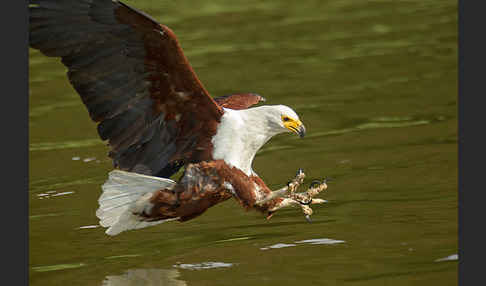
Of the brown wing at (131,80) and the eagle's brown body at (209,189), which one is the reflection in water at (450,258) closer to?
the eagle's brown body at (209,189)

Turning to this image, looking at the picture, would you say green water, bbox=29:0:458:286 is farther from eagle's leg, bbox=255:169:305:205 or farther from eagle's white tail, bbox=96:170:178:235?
eagle's leg, bbox=255:169:305:205

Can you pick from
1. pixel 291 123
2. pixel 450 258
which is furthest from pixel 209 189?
pixel 450 258

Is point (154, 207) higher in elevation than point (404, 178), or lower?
higher

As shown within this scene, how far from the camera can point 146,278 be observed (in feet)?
→ 21.7

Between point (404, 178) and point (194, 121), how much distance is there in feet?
8.77

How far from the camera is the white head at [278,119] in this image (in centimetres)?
641

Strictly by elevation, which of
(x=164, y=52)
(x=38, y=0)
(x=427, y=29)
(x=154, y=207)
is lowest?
(x=427, y=29)

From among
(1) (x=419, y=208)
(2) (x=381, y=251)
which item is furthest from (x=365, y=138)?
(2) (x=381, y=251)

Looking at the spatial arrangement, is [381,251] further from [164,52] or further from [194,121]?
[164,52]

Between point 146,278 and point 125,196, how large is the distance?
0.57 metres

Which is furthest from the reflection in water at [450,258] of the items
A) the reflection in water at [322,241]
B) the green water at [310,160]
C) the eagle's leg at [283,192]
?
the eagle's leg at [283,192]

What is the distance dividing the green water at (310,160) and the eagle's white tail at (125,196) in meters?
0.39

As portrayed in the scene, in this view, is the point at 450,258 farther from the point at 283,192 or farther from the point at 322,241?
the point at 283,192

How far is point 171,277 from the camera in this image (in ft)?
21.7
